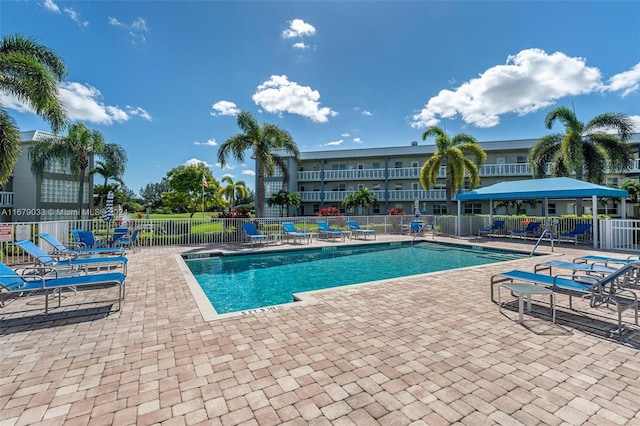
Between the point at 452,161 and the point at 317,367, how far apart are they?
68.8 feet

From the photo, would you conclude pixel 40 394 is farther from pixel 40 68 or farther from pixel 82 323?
pixel 40 68

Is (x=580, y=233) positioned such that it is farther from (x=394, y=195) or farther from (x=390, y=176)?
(x=390, y=176)

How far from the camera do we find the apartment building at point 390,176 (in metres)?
31.9

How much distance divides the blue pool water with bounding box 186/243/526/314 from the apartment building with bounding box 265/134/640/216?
64.1ft

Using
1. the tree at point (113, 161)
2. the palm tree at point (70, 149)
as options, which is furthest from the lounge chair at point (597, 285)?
the tree at point (113, 161)

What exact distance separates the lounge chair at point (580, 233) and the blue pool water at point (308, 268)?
510 cm

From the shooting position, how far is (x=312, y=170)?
39.0 metres

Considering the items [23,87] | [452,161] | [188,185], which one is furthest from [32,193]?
[452,161]

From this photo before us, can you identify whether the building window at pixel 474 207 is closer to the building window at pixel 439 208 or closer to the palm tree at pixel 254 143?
the building window at pixel 439 208

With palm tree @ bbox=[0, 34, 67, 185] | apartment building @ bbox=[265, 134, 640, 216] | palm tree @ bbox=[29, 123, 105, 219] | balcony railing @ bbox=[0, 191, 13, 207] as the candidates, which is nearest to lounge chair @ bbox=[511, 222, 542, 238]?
apartment building @ bbox=[265, 134, 640, 216]

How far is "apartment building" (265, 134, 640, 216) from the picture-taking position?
105ft

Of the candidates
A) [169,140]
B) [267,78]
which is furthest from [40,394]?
[169,140]

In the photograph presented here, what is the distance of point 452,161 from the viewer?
69.4ft

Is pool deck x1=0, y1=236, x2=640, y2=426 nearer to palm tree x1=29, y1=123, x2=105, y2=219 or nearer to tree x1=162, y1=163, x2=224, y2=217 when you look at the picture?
palm tree x1=29, y1=123, x2=105, y2=219
